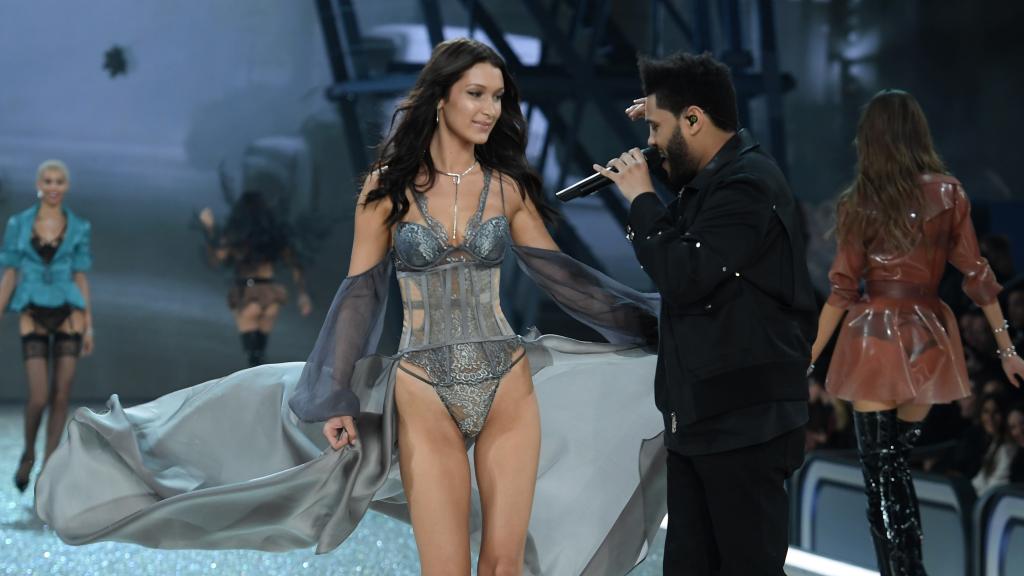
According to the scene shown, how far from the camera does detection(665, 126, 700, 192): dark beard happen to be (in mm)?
2500

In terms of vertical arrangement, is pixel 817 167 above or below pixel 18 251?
below

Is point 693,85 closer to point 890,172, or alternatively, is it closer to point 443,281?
→ point 443,281

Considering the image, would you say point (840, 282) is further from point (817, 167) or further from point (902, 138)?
point (817, 167)

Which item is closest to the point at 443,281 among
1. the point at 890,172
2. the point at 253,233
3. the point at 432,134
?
the point at 432,134

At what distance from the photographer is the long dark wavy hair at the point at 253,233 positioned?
918 cm

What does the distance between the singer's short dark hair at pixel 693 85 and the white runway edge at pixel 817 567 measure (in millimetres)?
2071

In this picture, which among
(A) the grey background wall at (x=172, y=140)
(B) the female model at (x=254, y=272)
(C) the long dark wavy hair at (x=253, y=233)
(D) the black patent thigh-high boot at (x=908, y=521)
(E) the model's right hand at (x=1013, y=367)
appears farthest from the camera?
(A) the grey background wall at (x=172, y=140)

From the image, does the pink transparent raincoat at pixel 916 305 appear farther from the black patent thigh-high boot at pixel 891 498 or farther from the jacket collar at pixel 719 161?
the jacket collar at pixel 719 161

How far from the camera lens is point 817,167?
28.0 ft

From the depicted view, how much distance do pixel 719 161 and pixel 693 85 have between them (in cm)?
17

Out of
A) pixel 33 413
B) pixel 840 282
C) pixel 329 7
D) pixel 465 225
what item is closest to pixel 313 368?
pixel 465 225

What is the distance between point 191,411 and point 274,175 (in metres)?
7.76

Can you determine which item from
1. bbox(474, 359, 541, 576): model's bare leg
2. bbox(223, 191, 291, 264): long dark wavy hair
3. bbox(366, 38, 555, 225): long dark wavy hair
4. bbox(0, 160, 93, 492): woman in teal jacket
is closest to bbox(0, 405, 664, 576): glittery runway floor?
bbox(0, 160, 93, 492): woman in teal jacket

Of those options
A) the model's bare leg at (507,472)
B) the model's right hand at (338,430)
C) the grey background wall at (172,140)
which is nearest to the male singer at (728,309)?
the model's bare leg at (507,472)
